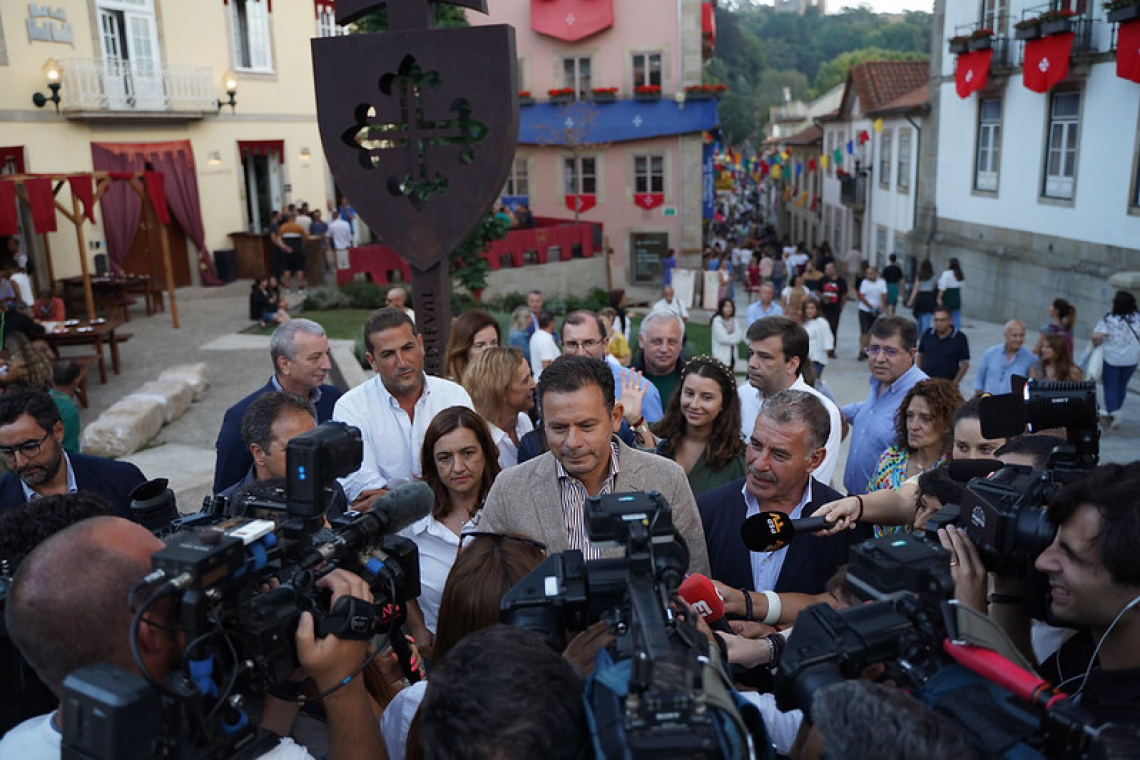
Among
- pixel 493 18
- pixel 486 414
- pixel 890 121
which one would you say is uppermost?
pixel 493 18

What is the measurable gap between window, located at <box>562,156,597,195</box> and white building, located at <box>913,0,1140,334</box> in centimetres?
1149

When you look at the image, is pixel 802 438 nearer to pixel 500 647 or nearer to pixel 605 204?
pixel 500 647

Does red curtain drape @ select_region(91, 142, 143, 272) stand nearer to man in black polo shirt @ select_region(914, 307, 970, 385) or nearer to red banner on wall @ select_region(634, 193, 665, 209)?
man in black polo shirt @ select_region(914, 307, 970, 385)

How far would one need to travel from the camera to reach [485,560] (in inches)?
98.4

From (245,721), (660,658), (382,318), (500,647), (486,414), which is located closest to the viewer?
(660,658)

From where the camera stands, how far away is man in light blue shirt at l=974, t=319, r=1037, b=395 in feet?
25.2

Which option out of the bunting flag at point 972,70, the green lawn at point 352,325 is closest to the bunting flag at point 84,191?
the green lawn at point 352,325

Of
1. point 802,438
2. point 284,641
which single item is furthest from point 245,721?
point 802,438

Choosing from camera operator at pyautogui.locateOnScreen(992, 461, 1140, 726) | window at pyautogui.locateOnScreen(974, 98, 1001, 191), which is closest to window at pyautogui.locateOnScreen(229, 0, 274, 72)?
window at pyautogui.locateOnScreen(974, 98, 1001, 191)

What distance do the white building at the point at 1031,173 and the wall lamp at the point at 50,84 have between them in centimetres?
1883

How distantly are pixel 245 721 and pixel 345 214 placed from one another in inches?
859

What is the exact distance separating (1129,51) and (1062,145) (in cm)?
407

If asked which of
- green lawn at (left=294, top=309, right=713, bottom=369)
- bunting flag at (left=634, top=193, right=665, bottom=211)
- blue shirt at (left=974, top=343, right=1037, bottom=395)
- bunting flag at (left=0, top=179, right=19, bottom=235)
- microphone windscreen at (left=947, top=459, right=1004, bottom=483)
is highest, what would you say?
bunting flag at (left=0, top=179, right=19, bottom=235)

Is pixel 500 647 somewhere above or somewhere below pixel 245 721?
above
